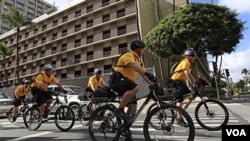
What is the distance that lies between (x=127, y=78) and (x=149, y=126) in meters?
0.90

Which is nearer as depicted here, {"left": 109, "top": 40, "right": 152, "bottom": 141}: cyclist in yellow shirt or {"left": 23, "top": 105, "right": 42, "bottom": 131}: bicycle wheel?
{"left": 109, "top": 40, "right": 152, "bottom": 141}: cyclist in yellow shirt

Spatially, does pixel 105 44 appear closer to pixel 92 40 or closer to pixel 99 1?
pixel 92 40

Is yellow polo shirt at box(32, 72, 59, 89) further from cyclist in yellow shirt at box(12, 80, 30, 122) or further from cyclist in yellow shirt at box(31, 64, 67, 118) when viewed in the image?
cyclist in yellow shirt at box(12, 80, 30, 122)

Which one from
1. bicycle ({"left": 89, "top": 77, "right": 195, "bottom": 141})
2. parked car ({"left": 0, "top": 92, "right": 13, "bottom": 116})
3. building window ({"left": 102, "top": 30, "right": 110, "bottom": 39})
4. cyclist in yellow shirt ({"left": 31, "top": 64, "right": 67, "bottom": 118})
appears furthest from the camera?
building window ({"left": 102, "top": 30, "right": 110, "bottom": 39})

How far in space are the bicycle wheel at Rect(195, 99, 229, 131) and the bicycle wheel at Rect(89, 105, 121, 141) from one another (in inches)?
95.4

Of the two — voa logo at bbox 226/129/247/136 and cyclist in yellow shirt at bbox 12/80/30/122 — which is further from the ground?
cyclist in yellow shirt at bbox 12/80/30/122

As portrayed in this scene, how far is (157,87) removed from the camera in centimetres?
486

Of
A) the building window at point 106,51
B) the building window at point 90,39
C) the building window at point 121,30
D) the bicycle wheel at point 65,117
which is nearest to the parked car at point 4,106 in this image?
the bicycle wheel at point 65,117

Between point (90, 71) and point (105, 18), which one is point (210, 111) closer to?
point (105, 18)

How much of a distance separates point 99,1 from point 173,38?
72.9 ft

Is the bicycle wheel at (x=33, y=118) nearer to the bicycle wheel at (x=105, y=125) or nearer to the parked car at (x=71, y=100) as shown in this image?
the parked car at (x=71, y=100)

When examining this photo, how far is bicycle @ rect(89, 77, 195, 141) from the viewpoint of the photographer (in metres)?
4.59

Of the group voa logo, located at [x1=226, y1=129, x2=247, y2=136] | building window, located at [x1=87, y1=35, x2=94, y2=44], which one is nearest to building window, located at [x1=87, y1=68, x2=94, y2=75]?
building window, located at [x1=87, y1=35, x2=94, y2=44]

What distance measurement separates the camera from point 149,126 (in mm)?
4750
